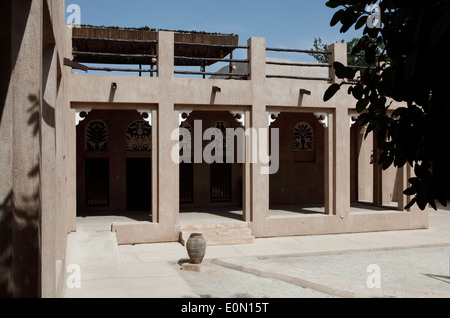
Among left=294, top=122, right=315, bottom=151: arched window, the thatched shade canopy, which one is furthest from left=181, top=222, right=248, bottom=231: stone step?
left=294, top=122, right=315, bottom=151: arched window

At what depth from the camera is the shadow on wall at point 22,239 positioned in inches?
137

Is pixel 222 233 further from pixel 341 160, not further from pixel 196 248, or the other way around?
pixel 341 160

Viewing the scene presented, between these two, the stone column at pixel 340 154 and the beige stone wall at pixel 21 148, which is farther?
the stone column at pixel 340 154

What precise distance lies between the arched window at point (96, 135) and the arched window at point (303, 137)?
7301mm

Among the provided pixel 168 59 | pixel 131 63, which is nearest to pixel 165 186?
pixel 168 59

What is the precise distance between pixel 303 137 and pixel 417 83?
15.9 meters

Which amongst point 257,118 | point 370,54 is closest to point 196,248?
point 257,118

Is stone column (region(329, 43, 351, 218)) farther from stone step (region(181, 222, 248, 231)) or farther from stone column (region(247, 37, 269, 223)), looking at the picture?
stone step (region(181, 222, 248, 231))

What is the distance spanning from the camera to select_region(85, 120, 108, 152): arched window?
15.4 meters

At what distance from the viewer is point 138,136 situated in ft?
52.0

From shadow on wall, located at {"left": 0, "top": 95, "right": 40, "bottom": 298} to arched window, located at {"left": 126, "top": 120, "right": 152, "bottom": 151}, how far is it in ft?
40.3

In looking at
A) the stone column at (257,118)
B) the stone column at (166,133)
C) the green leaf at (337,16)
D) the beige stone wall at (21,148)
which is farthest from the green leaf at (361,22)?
the stone column at (257,118)

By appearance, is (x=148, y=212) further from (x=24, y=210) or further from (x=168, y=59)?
(x=24, y=210)

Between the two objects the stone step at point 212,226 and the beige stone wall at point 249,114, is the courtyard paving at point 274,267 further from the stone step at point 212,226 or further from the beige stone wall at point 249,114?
the stone step at point 212,226
